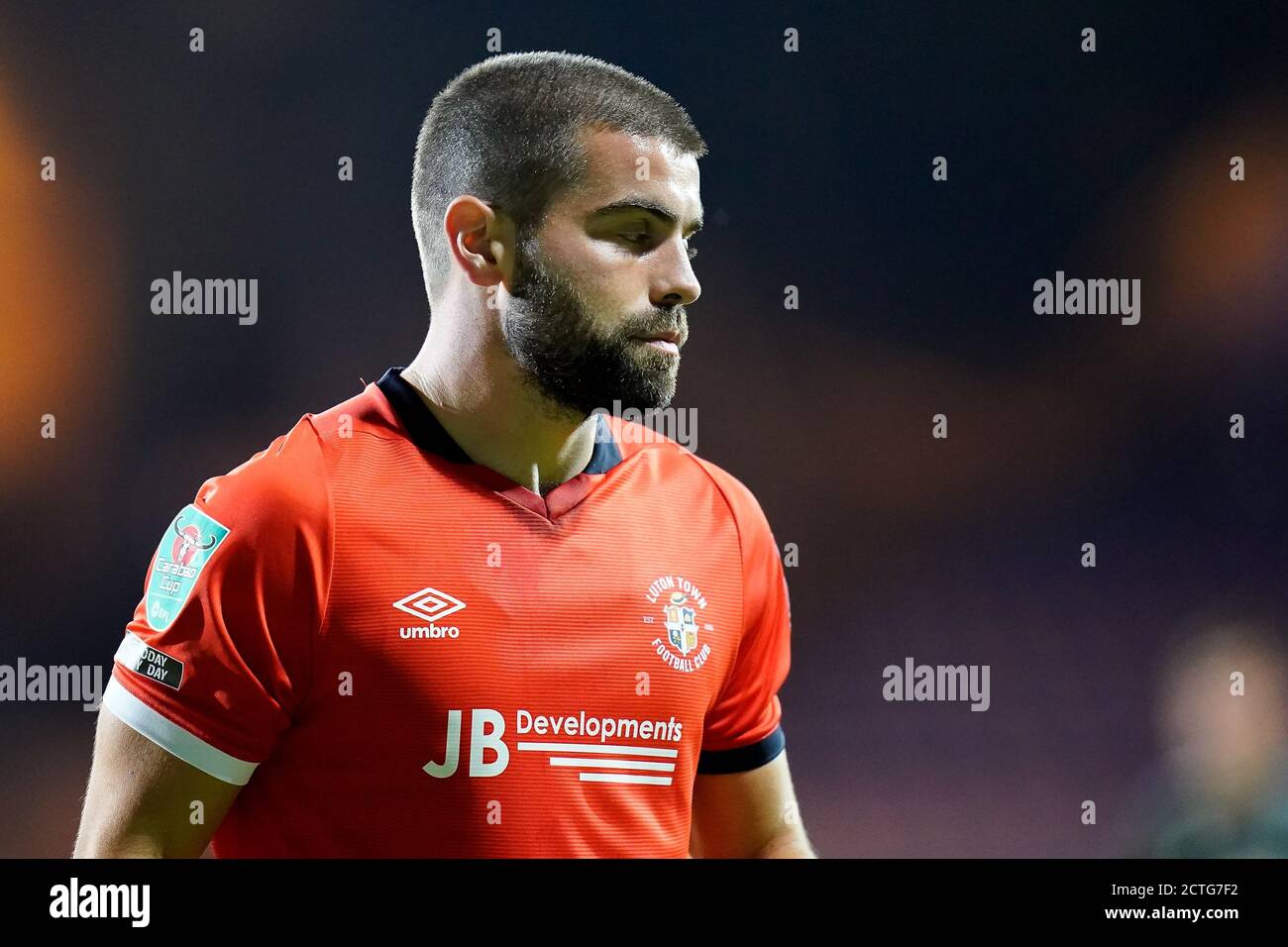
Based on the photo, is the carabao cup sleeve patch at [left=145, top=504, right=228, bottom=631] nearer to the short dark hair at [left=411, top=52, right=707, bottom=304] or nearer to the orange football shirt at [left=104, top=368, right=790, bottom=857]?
the orange football shirt at [left=104, top=368, right=790, bottom=857]

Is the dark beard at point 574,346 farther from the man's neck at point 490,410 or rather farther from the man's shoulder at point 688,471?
the man's shoulder at point 688,471

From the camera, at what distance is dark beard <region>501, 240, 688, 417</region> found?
2.10m

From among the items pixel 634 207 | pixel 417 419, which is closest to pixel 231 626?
pixel 417 419

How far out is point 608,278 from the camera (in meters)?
2.09

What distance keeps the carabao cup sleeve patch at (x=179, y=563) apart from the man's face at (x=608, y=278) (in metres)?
0.62

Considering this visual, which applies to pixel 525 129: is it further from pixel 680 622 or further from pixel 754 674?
pixel 754 674

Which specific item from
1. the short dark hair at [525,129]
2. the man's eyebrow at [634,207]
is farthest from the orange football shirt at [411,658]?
the man's eyebrow at [634,207]

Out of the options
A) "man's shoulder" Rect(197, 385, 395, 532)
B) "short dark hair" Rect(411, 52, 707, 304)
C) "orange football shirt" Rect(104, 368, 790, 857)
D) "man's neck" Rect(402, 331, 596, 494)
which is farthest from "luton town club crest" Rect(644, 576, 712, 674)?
"short dark hair" Rect(411, 52, 707, 304)

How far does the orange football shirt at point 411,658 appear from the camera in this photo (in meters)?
1.89

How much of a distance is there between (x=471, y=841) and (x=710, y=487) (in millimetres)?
875

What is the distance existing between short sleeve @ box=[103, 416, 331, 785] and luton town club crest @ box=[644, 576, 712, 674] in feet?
2.03

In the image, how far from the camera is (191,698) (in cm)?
186

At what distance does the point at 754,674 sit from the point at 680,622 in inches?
10.4

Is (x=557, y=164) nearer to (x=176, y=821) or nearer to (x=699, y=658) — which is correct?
(x=699, y=658)
